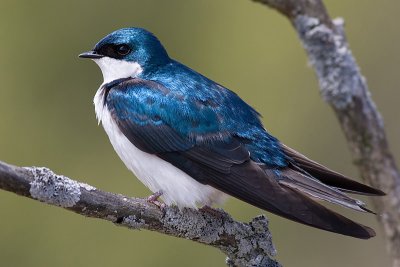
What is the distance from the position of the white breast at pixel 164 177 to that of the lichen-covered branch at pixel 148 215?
0.05m

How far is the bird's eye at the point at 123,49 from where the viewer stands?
10.6 feet

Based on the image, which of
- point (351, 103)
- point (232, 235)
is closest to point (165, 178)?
point (232, 235)

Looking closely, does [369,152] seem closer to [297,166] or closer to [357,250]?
[297,166]

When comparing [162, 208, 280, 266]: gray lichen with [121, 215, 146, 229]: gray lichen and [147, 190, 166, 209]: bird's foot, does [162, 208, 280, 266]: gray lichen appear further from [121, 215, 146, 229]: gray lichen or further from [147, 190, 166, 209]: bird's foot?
[121, 215, 146, 229]: gray lichen

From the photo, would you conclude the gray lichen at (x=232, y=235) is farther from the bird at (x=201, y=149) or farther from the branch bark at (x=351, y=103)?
the branch bark at (x=351, y=103)

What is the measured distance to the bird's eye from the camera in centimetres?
324

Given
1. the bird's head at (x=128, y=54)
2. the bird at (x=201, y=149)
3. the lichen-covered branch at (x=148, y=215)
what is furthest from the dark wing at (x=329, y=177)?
the bird's head at (x=128, y=54)

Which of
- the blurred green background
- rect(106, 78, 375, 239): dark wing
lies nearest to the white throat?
Answer: rect(106, 78, 375, 239): dark wing

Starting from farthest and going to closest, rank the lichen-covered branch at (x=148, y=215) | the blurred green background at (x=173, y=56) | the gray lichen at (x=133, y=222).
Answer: the blurred green background at (x=173, y=56) → the gray lichen at (x=133, y=222) → the lichen-covered branch at (x=148, y=215)

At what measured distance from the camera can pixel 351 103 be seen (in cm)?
294

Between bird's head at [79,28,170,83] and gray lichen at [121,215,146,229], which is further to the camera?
bird's head at [79,28,170,83]

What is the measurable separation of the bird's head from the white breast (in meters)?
0.21

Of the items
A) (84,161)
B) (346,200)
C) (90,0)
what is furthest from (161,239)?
(346,200)

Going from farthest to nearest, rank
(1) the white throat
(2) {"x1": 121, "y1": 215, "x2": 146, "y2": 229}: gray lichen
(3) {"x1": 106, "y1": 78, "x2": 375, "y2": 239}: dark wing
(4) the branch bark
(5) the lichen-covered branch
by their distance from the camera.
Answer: (1) the white throat
(4) the branch bark
(3) {"x1": 106, "y1": 78, "x2": 375, "y2": 239}: dark wing
(2) {"x1": 121, "y1": 215, "x2": 146, "y2": 229}: gray lichen
(5) the lichen-covered branch
